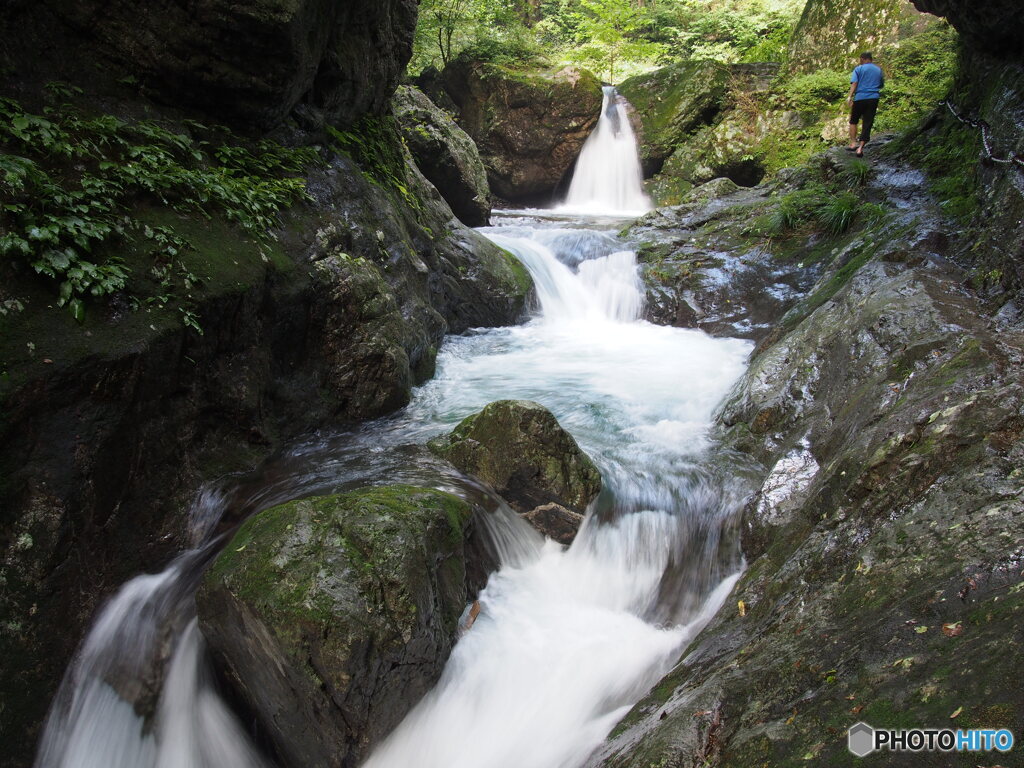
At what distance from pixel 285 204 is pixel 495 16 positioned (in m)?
15.1

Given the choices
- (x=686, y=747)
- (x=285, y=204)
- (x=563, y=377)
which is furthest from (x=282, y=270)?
(x=686, y=747)

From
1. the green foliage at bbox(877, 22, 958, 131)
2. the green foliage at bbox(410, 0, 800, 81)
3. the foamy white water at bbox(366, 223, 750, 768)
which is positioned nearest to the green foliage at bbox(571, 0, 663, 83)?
the green foliage at bbox(410, 0, 800, 81)

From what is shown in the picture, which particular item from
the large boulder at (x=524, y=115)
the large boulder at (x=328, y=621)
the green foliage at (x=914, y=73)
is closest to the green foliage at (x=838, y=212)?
the green foliage at (x=914, y=73)

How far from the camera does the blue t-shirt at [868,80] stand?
9453 millimetres

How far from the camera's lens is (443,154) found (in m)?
11.3

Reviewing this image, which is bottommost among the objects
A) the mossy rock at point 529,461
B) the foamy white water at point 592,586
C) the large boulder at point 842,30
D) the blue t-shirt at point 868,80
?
the foamy white water at point 592,586

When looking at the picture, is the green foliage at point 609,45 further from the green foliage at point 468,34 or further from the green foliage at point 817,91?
the green foliage at point 817,91

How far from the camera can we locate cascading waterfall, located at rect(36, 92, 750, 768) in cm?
324

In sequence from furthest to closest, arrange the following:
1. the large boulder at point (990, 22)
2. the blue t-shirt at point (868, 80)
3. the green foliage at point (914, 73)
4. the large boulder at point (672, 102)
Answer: the large boulder at point (672, 102), the green foliage at point (914, 73), the blue t-shirt at point (868, 80), the large boulder at point (990, 22)

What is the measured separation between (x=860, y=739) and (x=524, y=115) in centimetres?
1826

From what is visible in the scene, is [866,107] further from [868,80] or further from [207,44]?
[207,44]

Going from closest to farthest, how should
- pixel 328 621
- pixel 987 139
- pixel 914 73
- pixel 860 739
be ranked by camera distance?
pixel 860 739 < pixel 328 621 < pixel 987 139 < pixel 914 73

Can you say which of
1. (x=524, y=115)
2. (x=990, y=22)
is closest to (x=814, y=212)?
(x=990, y=22)

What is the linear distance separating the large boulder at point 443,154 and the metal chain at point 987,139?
26.9 feet
